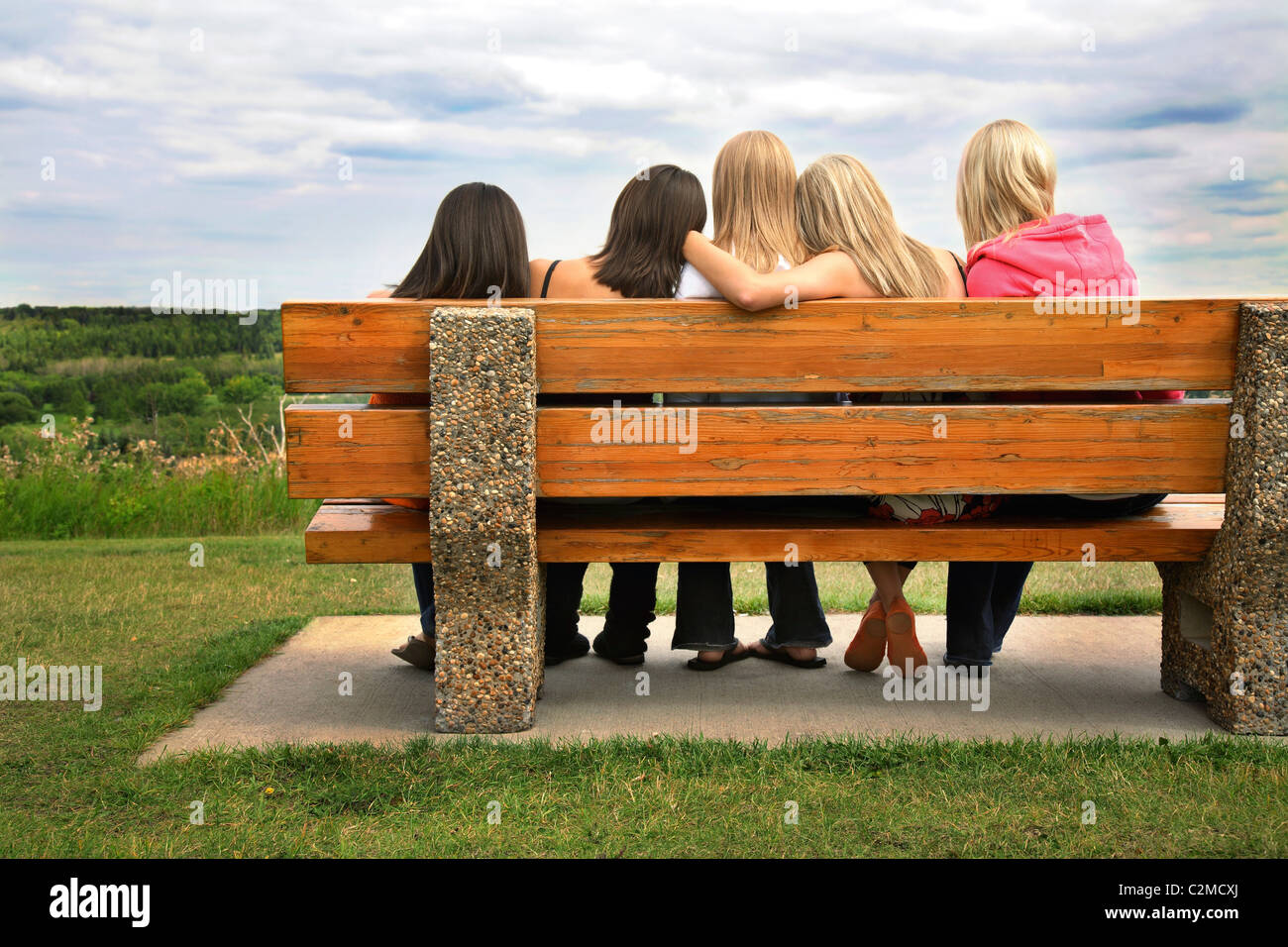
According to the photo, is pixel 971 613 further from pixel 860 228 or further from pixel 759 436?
pixel 860 228

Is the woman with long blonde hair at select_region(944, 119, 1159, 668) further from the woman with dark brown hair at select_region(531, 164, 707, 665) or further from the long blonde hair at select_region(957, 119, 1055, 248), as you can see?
the woman with dark brown hair at select_region(531, 164, 707, 665)

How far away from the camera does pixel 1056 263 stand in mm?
3834

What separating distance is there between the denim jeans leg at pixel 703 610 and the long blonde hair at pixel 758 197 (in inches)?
48.1

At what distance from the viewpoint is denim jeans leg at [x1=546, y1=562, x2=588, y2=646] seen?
14.8ft

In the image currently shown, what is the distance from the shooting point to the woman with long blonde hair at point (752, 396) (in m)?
3.98

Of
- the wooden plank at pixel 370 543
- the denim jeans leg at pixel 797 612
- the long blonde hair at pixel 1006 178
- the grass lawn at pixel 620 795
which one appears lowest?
the grass lawn at pixel 620 795

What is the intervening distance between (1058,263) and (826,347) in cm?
94

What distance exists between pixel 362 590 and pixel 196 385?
749 centimetres

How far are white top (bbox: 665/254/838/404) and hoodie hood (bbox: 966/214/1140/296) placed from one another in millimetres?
698

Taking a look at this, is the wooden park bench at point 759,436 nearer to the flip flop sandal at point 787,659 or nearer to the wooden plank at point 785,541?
the wooden plank at point 785,541

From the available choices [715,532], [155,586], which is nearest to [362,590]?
[155,586]

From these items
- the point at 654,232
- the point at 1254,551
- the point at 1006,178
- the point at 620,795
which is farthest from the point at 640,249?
the point at 1254,551

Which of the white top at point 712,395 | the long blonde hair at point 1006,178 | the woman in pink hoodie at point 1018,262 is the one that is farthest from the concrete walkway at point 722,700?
the long blonde hair at point 1006,178

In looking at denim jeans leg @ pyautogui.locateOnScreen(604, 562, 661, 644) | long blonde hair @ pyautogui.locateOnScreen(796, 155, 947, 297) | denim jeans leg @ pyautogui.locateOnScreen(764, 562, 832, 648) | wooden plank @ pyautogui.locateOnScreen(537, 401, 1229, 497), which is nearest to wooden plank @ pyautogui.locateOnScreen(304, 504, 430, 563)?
wooden plank @ pyautogui.locateOnScreen(537, 401, 1229, 497)
